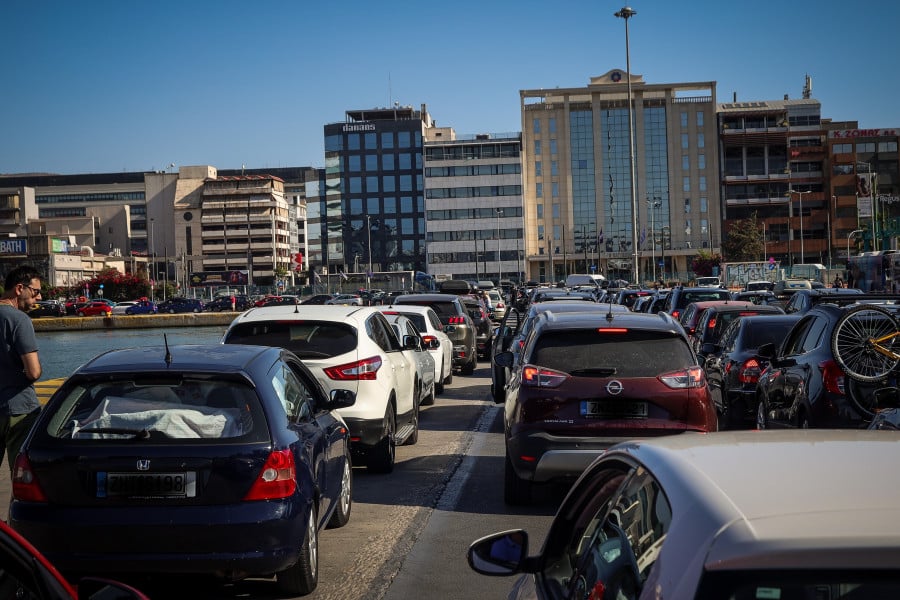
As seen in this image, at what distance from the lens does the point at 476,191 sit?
14038cm

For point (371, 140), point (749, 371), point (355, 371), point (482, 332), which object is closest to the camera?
point (355, 371)

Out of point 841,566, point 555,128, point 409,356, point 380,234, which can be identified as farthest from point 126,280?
point 841,566

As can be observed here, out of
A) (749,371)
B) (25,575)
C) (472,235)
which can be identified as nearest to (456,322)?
(749,371)

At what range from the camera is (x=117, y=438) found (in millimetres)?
5953

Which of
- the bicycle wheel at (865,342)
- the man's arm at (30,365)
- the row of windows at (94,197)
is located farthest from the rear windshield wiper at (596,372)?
the row of windows at (94,197)

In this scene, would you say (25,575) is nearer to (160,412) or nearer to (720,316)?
(160,412)

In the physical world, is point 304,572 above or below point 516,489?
above

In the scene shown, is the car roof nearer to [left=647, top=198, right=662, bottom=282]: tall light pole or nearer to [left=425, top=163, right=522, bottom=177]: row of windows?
[left=647, top=198, right=662, bottom=282]: tall light pole

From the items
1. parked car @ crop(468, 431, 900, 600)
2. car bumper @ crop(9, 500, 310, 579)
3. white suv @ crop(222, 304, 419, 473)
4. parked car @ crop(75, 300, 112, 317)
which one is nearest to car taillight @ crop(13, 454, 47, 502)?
car bumper @ crop(9, 500, 310, 579)

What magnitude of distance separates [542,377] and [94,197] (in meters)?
187

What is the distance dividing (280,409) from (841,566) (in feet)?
15.4

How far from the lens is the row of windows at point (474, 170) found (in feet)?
457

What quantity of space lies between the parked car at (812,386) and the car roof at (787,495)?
287 inches

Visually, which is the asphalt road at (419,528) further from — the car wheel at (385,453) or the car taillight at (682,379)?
the car taillight at (682,379)
